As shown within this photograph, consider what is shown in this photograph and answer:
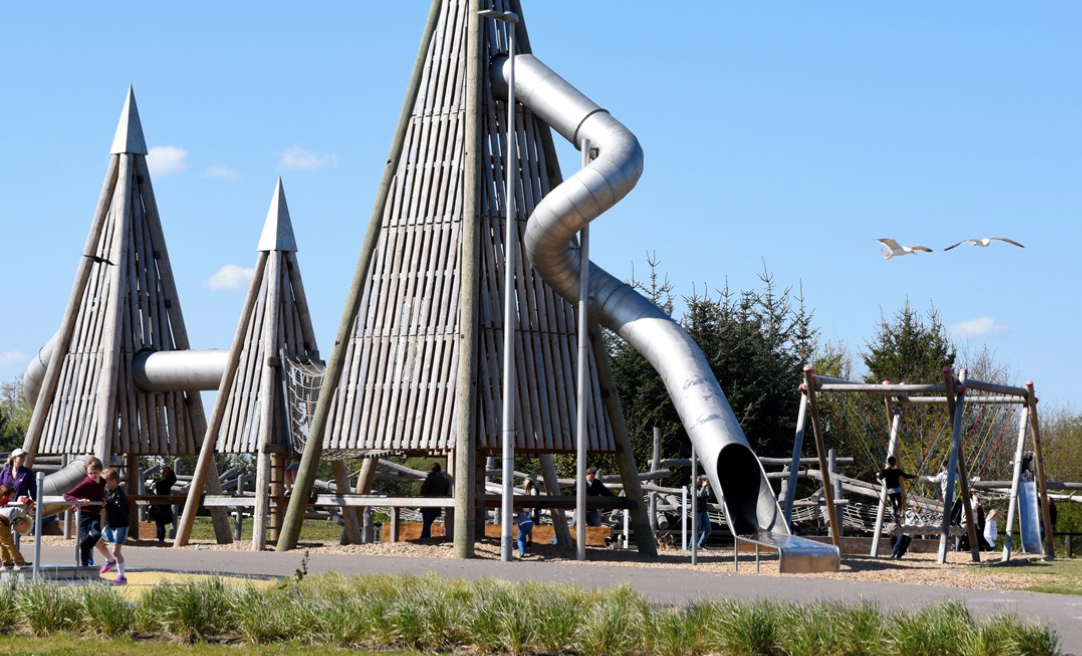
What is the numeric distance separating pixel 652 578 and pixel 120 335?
44.5 feet

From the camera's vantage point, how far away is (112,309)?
2727cm

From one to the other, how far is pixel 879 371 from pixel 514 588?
32380mm

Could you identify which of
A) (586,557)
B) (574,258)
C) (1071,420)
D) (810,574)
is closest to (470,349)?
(574,258)

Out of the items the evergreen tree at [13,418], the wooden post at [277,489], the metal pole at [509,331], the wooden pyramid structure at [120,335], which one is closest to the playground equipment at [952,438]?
the metal pole at [509,331]

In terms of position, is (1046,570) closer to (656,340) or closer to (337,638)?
(656,340)

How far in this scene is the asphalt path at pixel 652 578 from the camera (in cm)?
1355

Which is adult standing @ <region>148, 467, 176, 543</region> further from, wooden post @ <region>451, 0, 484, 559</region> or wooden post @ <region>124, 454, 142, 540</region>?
wooden post @ <region>451, 0, 484, 559</region>

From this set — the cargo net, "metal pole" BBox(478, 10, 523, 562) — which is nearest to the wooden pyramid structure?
the cargo net

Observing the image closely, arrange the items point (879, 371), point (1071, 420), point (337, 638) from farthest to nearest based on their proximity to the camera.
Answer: point (1071, 420)
point (879, 371)
point (337, 638)

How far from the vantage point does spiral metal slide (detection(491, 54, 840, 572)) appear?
19.1m

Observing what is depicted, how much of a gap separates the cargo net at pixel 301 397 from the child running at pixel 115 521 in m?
7.72

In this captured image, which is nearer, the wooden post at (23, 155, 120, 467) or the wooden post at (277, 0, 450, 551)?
the wooden post at (277, 0, 450, 551)

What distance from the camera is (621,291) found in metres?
21.4

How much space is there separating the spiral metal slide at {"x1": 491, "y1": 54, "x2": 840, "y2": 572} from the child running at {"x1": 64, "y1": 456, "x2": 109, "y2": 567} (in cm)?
702
